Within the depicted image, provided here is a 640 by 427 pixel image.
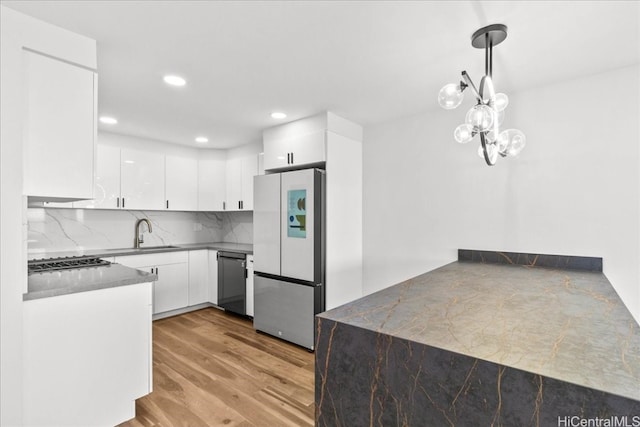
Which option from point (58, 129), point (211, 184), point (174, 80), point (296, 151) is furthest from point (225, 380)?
point (211, 184)

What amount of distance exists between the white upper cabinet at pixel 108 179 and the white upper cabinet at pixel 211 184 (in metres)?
1.08

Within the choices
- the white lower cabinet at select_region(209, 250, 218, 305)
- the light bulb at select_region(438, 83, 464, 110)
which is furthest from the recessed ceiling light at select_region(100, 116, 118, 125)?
the light bulb at select_region(438, 83, 464, 110)

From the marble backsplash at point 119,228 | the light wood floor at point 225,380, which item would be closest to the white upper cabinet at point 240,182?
the marble backsplash at point 119,228

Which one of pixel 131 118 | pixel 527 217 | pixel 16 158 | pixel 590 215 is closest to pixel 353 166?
pixel 527 217

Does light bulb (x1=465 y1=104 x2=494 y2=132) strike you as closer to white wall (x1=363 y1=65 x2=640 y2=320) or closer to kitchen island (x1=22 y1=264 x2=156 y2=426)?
white wall (x1=363 y1=65 x2=640 y2=320)

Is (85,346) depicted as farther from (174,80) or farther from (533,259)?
(533,259)

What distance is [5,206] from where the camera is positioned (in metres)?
1.50

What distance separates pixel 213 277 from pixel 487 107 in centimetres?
397

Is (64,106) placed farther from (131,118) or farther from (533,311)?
(533,311)

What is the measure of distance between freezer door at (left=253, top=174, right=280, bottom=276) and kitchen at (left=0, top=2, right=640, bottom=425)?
708mm

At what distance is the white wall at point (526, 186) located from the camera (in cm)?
223

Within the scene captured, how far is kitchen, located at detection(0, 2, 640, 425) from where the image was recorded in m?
1.59

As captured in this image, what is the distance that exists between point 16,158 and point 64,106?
38cm

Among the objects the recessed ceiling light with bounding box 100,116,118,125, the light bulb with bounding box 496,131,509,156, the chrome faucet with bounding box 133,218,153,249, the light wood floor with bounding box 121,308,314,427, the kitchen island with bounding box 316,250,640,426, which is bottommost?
the light wood floor with bounding box 121,308,314,427
